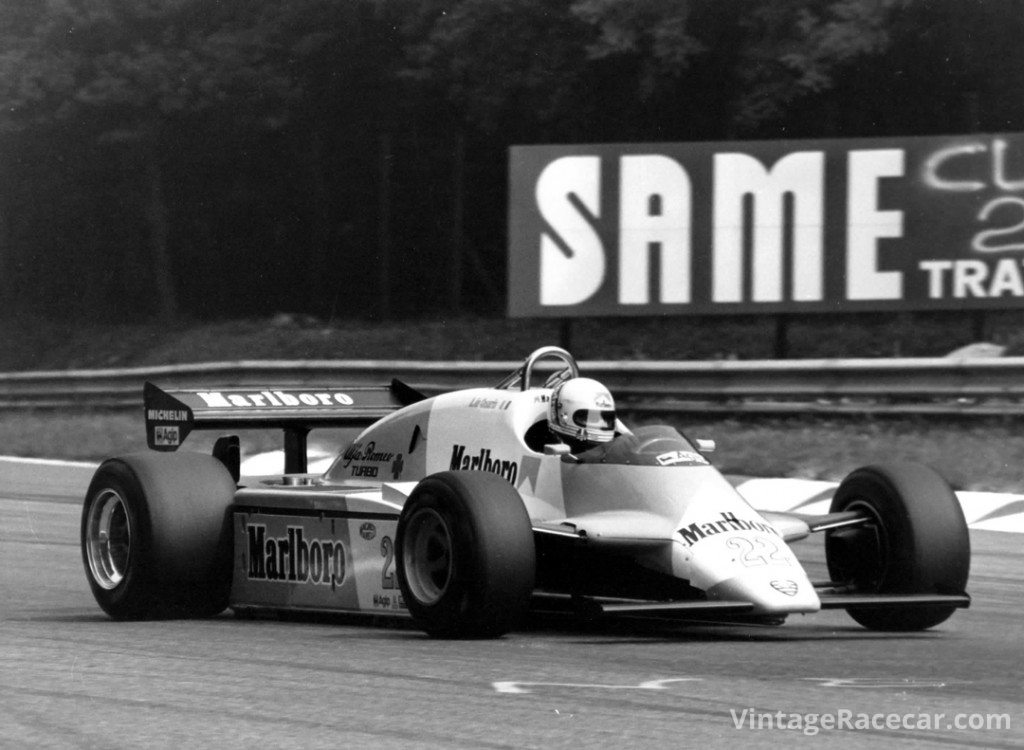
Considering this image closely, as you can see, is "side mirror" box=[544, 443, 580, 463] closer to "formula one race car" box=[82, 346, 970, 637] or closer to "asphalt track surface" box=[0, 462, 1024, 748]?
"formula one race car" box=[82, 346, 970, 637]

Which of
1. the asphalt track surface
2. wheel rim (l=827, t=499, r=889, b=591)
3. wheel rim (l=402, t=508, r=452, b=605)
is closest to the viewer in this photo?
the asphalt track surface

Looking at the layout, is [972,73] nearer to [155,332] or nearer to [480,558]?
[155,332]

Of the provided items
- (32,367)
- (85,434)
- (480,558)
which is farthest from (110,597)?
(32,367)

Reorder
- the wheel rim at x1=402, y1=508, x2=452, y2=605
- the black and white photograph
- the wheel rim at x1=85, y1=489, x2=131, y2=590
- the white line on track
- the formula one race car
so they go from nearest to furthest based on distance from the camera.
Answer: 1. the black and white photograph
2. the formula one race car
3. the wheel rim at x1=402, y1=508, x2=452, y2=605
4. the wheel rim at x1=85, y1=489, x2=131, y2=590
5. the white line on track

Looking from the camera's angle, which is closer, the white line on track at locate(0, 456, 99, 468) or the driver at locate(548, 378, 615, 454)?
the driver at locate(548, 378, 615, 454)

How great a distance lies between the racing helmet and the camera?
25.7ft

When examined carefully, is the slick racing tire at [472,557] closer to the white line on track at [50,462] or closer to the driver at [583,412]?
the driver at [583,412]

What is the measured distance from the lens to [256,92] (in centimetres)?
3053

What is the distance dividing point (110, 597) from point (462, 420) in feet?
A: 5.48

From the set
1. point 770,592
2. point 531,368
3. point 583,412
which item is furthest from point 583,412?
point 770,592

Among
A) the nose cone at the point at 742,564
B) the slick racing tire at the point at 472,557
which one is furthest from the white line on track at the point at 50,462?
the nose cone at the point at 742,564

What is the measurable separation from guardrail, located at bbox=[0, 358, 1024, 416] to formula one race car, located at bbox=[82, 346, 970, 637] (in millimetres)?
7444

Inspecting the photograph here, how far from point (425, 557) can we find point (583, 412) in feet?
2.91

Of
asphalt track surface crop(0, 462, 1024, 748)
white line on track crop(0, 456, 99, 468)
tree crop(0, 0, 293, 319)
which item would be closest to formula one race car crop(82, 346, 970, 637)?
asphalt track surface crop(0, 462, 1024, 748)
